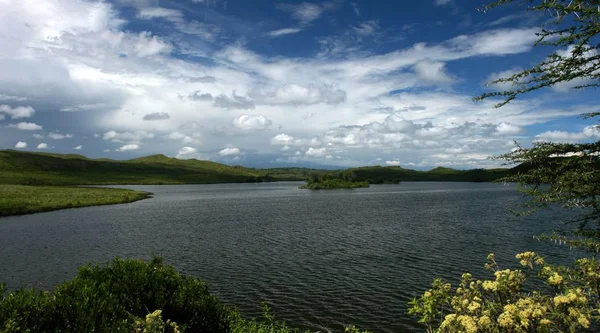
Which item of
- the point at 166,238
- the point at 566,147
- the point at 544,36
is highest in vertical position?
the point at 544,36

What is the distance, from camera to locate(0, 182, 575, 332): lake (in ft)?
102

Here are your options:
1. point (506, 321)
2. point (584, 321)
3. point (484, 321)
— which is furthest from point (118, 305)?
point (584, 321)

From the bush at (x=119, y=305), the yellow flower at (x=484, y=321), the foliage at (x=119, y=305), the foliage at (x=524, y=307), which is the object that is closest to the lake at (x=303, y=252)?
the foliage at (x=119, y=305)

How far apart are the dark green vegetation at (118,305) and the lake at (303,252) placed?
477 inches

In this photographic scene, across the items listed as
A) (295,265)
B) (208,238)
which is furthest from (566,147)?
(208,238)

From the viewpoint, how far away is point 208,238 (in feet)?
Answer: 201

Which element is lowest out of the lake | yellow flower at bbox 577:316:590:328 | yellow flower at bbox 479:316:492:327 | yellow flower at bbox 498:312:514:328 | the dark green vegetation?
the lake

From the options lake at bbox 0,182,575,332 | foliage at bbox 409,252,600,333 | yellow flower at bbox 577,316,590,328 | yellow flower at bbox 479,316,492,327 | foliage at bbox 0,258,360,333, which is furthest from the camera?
lake at bbox 0,182,575,332

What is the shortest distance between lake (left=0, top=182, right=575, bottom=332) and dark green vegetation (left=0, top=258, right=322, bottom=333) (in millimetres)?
12107

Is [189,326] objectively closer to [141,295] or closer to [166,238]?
[141,295]

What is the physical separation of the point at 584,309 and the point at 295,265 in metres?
36.3

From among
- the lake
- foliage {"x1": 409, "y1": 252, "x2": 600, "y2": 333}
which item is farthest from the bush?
the lake

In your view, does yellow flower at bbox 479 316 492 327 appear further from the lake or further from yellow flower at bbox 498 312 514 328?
the lake

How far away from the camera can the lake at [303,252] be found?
31219mm
